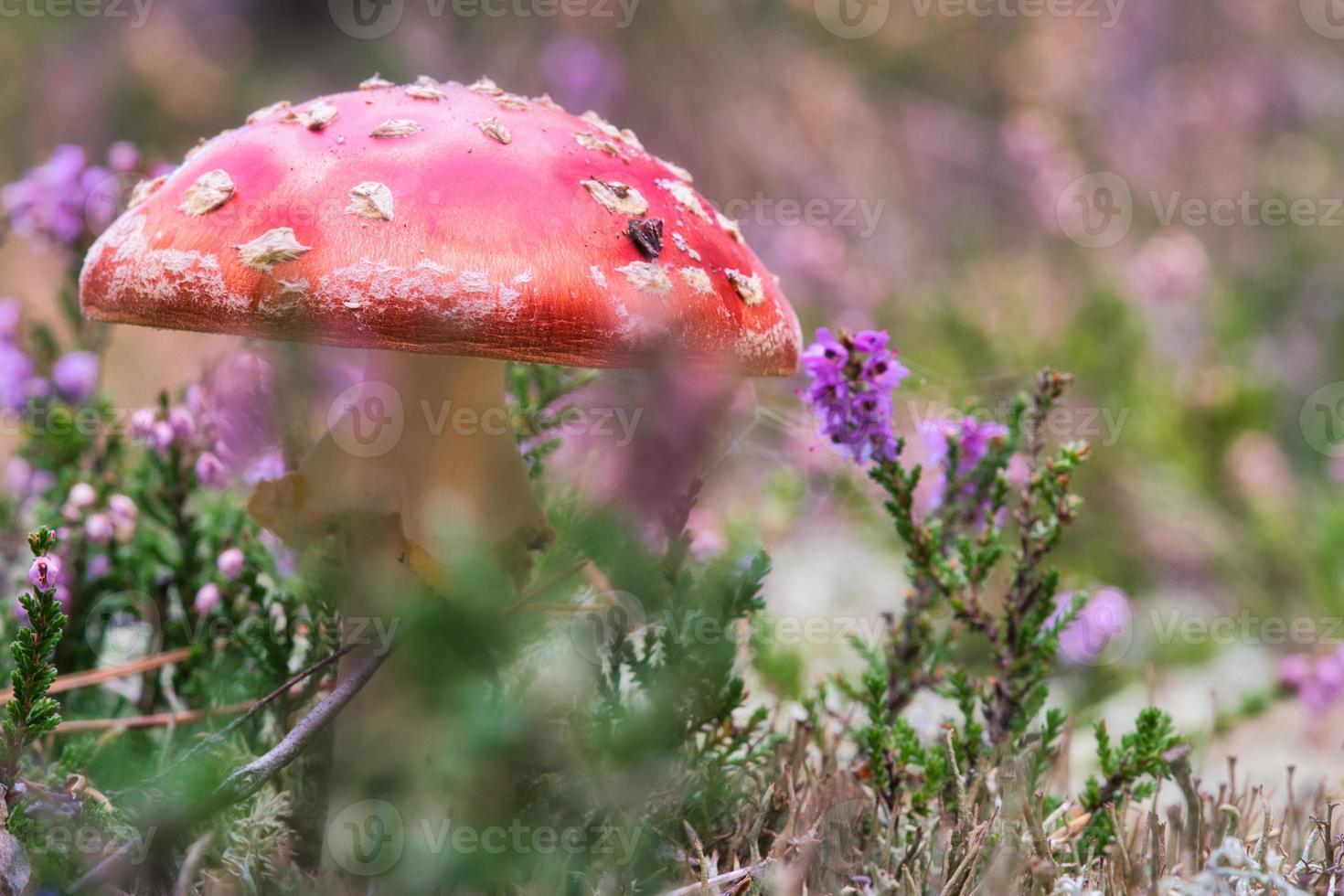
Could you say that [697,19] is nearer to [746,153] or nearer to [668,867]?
[746,153]

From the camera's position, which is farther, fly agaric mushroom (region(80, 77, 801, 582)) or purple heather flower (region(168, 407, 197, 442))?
purple heather flower (region(168, 407, 197, 442))

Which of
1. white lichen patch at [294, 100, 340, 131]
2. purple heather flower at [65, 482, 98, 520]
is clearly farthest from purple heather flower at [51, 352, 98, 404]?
white lichen patch at [294, 100, 340, 131]

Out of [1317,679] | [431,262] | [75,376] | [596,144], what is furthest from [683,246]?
[1317,679]

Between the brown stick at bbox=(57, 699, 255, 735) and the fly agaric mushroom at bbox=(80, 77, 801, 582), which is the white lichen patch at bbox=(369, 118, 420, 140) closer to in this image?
the fly agaric mushroom at bbox=(80, 77, 801, 582)

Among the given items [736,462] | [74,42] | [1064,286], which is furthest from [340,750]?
[74,42]

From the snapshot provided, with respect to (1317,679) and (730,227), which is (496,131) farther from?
(1317,679)

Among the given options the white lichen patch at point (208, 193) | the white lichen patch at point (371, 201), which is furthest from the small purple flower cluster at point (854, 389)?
the white lichen patch at point (208, 193)

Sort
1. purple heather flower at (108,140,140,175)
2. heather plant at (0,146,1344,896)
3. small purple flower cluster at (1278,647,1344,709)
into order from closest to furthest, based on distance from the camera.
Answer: heather plant at (0,146,1344,896), purple heather flower at (108,140,140,175), small purple flower cluster at (1278,647,1344,709)
